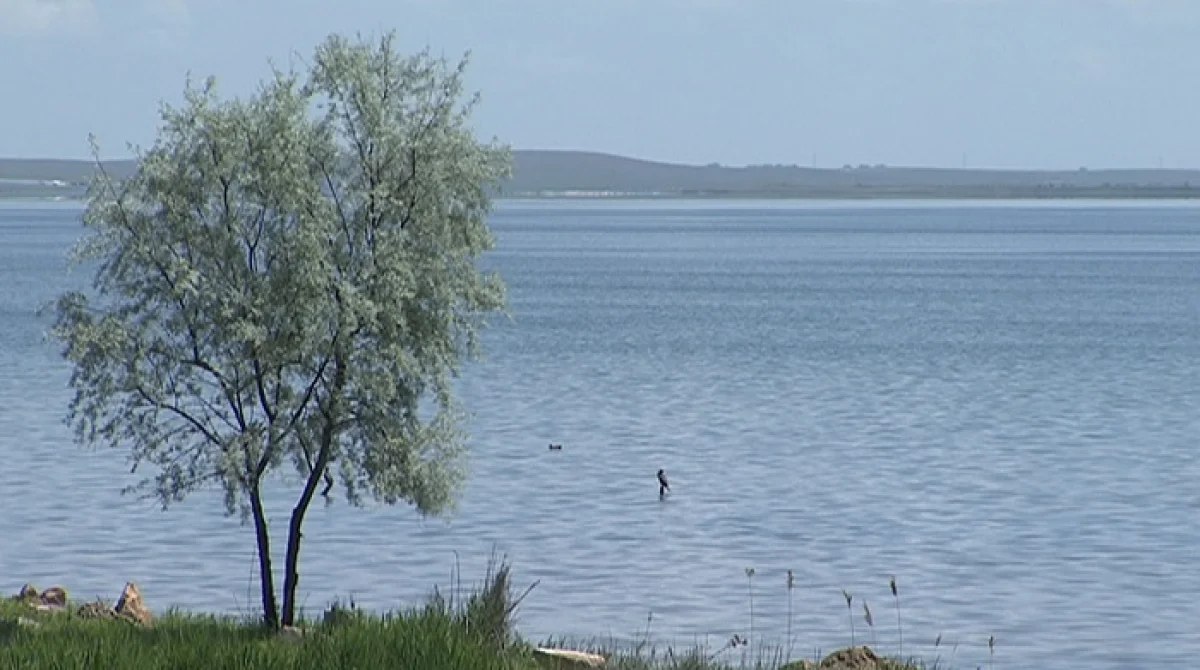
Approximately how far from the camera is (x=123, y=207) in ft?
70.3

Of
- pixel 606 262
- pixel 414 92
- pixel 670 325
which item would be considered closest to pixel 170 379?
pixel 414 92

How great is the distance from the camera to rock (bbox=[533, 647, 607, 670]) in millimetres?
17281

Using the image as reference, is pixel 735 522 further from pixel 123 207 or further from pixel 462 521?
pixel 123 207

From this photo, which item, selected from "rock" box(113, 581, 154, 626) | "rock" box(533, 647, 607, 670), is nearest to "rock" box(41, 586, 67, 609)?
"rock" box(113, 581, 154, 626)

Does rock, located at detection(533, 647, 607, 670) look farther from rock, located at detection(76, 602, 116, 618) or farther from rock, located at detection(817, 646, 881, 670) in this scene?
rock, located at detection(76, 602, 116, 618)

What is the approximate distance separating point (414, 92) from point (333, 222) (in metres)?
1.36

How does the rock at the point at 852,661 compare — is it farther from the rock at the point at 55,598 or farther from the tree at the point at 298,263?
the rock at the point at 55,598

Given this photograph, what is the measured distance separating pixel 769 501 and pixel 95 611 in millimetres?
18689

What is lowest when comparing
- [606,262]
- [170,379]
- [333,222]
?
[606,262]

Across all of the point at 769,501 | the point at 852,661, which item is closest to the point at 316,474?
the point at 852,661

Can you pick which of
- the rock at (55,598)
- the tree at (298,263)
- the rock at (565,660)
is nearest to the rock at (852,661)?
the rock at (565,660)

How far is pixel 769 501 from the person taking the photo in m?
39.0

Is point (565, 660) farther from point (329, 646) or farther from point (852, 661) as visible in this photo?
point (329, 646)

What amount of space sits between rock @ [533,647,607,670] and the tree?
3988mm
